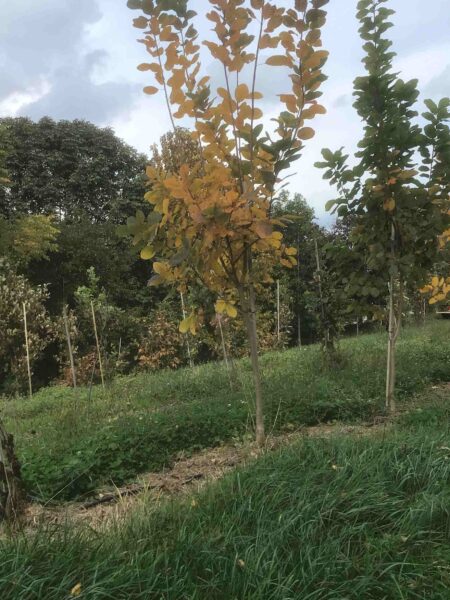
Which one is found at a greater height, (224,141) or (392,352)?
(224,141)

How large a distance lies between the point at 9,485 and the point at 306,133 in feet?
8.64

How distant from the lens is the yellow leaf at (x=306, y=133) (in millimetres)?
3439

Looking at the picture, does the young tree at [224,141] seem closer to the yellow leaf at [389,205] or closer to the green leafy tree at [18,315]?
the yellow leaf at [389,205]

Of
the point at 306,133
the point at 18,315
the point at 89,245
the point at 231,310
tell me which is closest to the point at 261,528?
the point at 231,310

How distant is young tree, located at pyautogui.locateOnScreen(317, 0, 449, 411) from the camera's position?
5.14 metres

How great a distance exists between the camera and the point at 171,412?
5824 mm

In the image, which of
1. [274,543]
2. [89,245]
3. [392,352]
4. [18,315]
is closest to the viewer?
[274,543]

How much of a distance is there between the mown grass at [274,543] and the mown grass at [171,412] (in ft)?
3.55

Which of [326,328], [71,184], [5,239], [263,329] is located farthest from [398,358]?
[71,184]

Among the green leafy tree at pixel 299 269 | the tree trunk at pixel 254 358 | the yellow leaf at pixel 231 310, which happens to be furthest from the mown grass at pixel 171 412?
the green leafy tree at pixel 299 269

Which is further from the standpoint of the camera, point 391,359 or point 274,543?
point 391,359

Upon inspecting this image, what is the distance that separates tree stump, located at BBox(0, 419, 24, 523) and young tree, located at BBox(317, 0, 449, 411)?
149 inches

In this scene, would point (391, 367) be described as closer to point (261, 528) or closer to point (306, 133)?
point (306, 133)

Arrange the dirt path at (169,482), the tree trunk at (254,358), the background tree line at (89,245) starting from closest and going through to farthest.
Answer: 1. the dirt path at (169,482)
2. the tree trunk at (254,358)
3. the background tree line at (89,245)
